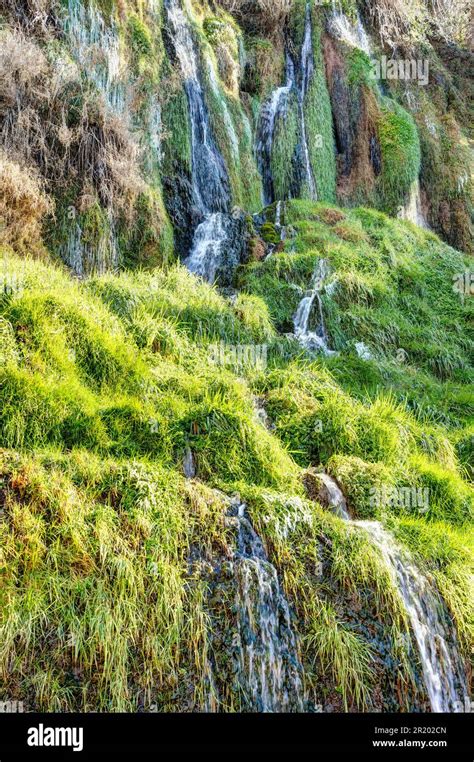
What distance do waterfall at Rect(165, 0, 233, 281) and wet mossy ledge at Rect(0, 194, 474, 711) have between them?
346cm

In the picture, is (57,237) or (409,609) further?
(57,237)

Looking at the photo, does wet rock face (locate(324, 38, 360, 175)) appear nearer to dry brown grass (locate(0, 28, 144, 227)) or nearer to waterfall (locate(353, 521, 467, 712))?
dry brown grass (locate(0, 28, 144, 227))

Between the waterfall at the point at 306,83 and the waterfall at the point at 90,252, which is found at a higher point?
the waterfall at the point at 306,83

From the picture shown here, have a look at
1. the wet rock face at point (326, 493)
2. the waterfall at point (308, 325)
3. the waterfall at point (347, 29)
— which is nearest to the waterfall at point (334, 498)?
the wet rock face at point (326, 493)

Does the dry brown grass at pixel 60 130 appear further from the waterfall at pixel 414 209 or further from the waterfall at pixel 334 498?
the waterfall at pixel 414 209

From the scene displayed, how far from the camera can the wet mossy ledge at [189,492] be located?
4148 millimetres

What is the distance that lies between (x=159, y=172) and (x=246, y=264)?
104 inches

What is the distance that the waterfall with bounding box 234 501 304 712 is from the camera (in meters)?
4.29

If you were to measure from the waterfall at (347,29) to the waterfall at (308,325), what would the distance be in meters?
11.2

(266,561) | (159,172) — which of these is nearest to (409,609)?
(266,561)

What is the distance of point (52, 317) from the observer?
6707 mm

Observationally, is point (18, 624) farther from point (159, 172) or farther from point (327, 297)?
point (159, 172)

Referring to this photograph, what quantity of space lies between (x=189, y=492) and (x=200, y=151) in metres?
10.2

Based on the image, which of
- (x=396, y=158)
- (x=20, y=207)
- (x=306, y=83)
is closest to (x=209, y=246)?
(x=20, y=207)
